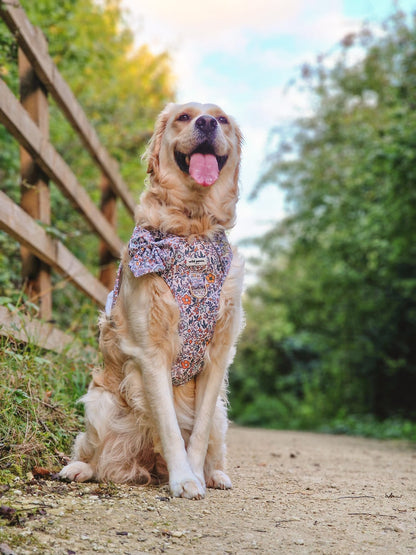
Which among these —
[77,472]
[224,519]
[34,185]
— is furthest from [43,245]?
[224,519]

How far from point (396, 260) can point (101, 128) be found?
437cm

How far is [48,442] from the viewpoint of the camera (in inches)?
110

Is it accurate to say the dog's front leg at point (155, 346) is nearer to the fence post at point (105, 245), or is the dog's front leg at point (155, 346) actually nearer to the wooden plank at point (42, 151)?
the wooden plank at point (42, 151)

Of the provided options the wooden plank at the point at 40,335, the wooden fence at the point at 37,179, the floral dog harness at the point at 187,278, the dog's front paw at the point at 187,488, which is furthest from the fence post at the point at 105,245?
the dog's front paw at the point at 187,488

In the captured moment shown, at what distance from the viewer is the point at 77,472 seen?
2.60 meters

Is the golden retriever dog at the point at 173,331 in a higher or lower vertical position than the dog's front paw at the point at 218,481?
higher

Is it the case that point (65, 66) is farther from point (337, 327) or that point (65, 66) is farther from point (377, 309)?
point (337, 327)

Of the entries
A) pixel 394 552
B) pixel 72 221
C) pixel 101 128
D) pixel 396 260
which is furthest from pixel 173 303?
pixel 396 260

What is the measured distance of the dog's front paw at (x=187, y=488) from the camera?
2.38 meters

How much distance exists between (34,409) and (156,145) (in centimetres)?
141

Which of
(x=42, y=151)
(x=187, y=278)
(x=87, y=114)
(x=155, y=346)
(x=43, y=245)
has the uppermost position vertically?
(x=87, y=114)

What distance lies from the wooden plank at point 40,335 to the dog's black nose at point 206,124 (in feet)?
4.43

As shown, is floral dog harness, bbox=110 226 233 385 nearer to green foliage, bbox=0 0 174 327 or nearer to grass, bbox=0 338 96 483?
grass, bbox=0 338 96 483

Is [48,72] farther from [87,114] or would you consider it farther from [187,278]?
[87,114]
